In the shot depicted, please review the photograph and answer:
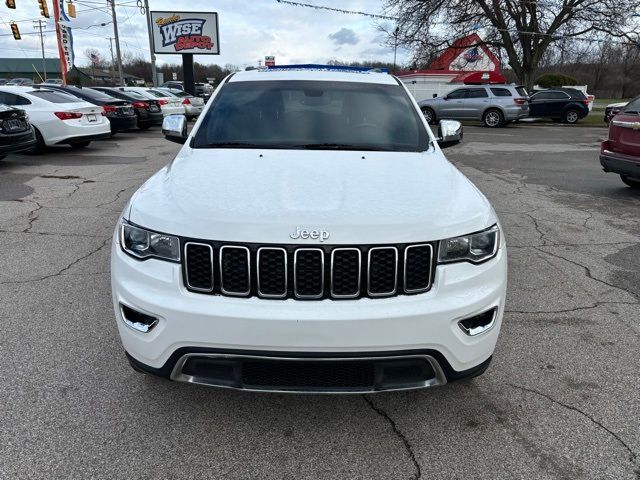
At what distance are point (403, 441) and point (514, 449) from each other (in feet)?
1.75

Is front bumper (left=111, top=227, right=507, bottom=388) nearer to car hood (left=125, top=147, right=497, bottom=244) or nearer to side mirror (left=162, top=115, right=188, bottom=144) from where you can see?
car hood (left=125, top=147, right=497, bottom=244)

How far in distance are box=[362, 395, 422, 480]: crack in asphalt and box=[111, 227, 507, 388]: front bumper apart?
44cm

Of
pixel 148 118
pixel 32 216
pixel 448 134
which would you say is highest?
pixel 448 134

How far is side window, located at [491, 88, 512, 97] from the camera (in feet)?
73.0

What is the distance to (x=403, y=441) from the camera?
2504 mm

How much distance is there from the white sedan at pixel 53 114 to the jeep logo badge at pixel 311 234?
11.4 meters

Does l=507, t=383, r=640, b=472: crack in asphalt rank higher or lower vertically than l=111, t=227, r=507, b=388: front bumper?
lower

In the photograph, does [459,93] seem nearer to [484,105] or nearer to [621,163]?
[484,105]

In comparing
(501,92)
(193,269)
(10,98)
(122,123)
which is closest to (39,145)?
(10,98)

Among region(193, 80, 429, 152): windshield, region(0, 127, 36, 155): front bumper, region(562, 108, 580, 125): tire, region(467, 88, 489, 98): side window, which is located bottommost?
region(562, 108, 580, 125): tire

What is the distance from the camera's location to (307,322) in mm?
2156

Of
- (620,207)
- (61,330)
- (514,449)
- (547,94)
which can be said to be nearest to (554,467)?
(514,449)

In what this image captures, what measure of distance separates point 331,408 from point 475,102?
73.4 ft

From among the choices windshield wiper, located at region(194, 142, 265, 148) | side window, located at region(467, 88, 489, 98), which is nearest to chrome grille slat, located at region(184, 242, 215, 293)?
windshield wiper, located at region(194, 142, 265, 148)
